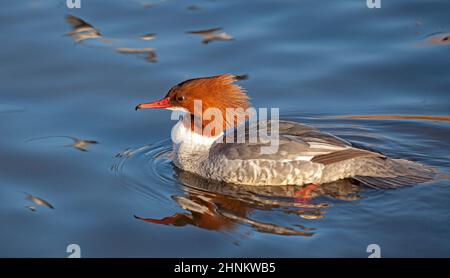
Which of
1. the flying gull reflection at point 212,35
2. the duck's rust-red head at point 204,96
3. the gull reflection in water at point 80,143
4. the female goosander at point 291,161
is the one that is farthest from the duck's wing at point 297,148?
the flying gull reflection at point 212,35

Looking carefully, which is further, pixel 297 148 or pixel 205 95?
pixel 205 95

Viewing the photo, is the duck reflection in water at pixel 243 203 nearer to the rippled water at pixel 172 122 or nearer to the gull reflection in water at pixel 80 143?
the rippled water at pixel 172 122

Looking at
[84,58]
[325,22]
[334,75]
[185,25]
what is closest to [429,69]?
[334,75]

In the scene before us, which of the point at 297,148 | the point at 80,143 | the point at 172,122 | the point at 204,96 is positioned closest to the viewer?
the point at 297,148

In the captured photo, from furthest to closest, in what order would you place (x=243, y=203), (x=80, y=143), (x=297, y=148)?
(x=80, y=143)
(x=297, y=148)
(x=243, y=203)

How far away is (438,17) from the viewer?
1147 centimetres

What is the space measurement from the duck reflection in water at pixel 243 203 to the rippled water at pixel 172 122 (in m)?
0.02

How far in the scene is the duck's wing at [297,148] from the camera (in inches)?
312

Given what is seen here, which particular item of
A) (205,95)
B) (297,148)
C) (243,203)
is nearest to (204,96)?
(205,95)

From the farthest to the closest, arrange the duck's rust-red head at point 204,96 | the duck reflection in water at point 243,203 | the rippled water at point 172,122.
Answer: the duck's rust-red head at point 204,96, the duck reflection in water at point 243,203, the rippled water at point 172,122

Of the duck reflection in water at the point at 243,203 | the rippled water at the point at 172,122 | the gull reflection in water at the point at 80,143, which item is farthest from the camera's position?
the gull reflection in water at the point at 80,143

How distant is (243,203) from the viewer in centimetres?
760

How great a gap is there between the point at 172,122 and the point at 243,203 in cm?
216

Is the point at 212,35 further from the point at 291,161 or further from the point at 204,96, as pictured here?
the point at 291,161
